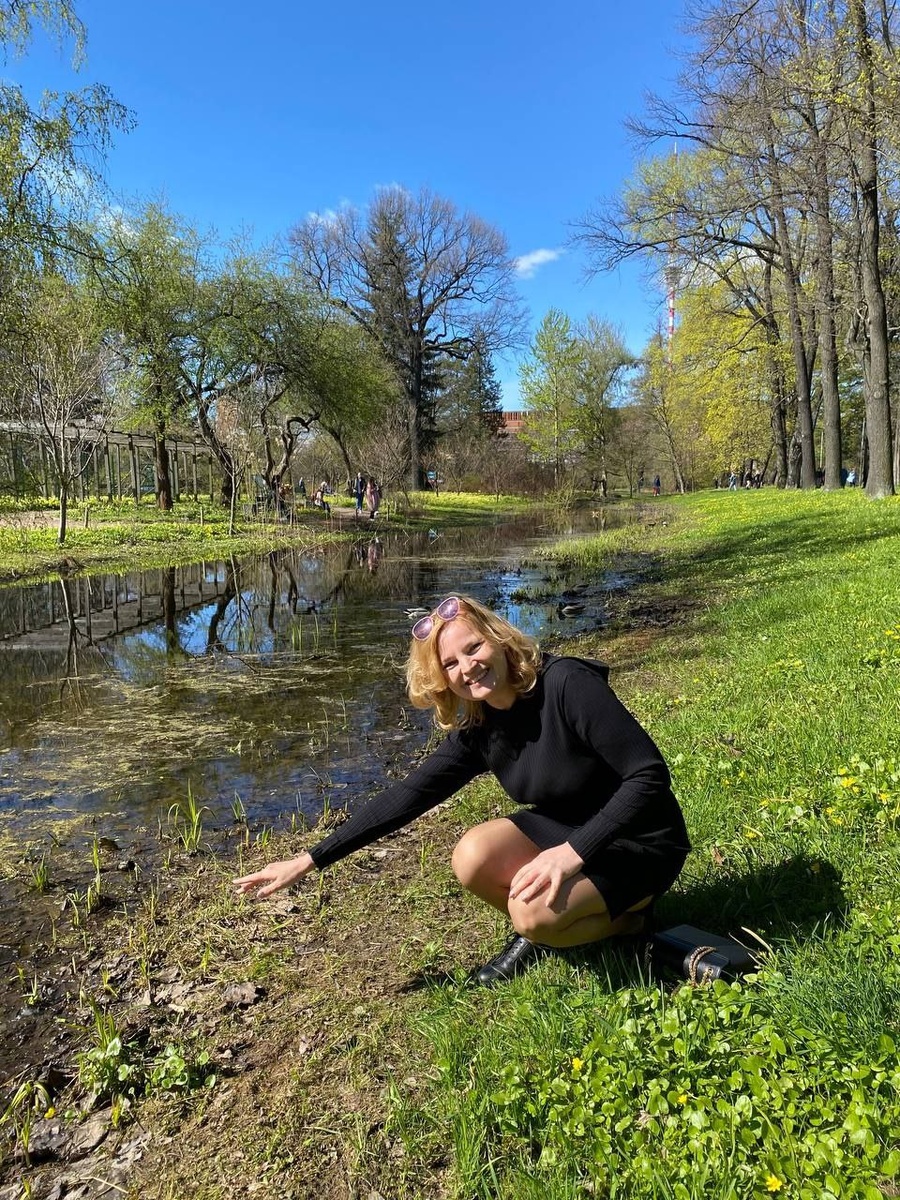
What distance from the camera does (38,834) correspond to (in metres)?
4.79

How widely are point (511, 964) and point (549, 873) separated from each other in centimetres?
67

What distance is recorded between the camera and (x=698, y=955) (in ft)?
8.08

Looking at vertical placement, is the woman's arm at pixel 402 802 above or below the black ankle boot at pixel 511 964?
above

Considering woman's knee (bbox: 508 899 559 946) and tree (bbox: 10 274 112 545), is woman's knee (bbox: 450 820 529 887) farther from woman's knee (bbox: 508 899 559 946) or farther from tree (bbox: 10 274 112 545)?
tree (bbox: 10 274 112 545)

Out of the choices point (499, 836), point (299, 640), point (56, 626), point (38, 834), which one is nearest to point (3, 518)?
A: point (56, 626)

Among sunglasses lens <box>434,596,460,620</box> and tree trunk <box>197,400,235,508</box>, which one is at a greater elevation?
tree trunk <box>197,400,235,508</box>

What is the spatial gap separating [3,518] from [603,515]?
984 inches

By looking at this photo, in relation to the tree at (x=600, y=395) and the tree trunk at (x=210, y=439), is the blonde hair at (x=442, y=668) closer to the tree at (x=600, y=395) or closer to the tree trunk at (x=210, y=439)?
the tree trunk at (x=210, y=439)

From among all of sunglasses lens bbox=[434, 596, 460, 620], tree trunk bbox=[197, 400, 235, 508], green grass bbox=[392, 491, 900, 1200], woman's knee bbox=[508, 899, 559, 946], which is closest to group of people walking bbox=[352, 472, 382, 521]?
tree trunk bbox=[197, 400, 235, 508]

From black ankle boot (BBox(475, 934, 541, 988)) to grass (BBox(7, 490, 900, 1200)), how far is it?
0.08 m

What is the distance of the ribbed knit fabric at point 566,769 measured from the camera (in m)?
2.43

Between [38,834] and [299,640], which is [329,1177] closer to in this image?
[38,834]

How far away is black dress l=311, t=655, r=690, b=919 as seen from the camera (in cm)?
244

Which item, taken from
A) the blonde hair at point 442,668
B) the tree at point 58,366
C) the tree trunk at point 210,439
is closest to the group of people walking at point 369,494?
the tree trunk at point 210,439
